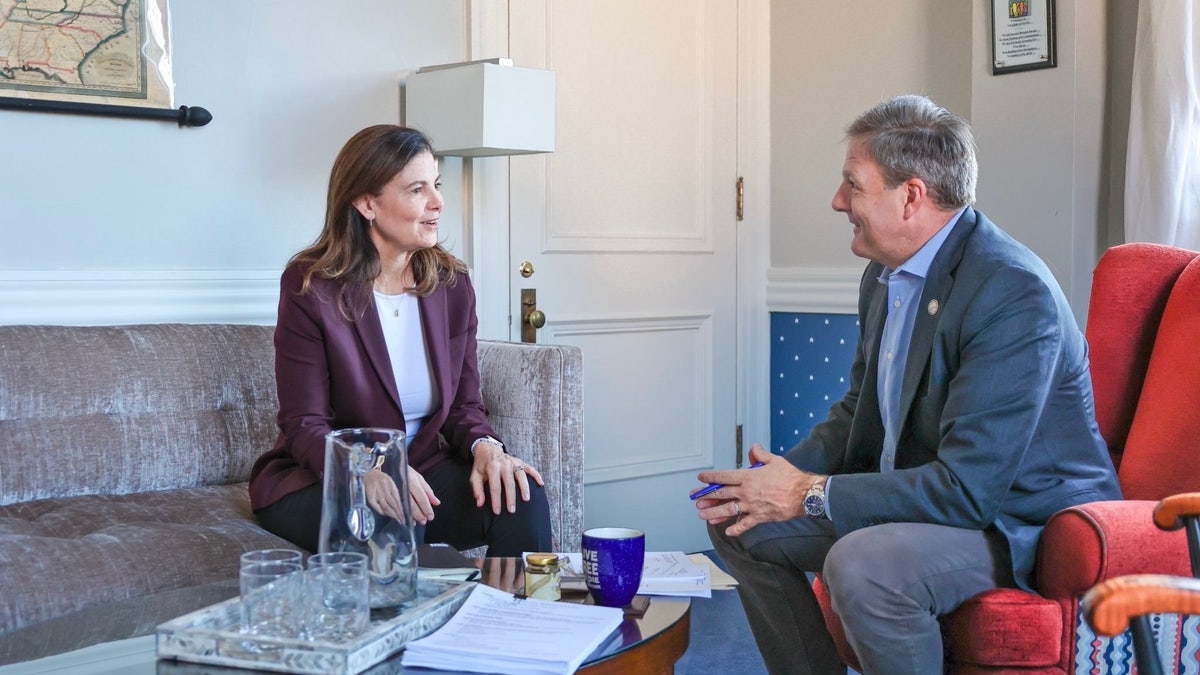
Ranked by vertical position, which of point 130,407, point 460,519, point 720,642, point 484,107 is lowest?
point 720,642

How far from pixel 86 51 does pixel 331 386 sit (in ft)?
3.32

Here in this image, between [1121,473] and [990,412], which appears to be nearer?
[990,412]

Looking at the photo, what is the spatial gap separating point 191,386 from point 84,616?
3.33 feet

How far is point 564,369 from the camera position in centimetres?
262

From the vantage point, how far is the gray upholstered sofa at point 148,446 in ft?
6.55

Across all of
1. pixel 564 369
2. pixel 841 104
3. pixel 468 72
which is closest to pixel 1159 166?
pixel 841 104

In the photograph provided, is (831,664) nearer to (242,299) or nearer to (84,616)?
(84,616)

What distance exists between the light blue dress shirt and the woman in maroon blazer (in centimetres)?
70

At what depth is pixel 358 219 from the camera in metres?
2.50

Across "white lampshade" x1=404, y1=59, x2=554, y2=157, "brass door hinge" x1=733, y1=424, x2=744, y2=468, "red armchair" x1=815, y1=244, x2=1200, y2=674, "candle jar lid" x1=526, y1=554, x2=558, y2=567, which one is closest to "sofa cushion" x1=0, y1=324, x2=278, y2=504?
"white lampshade" x1=404, y1=59, x2=554, y2=157

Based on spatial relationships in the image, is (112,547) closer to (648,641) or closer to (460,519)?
(460,519)

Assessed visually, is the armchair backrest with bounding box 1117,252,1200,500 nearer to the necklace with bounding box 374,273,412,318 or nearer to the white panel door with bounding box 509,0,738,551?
the necklace with bounding box 374,273,412,318

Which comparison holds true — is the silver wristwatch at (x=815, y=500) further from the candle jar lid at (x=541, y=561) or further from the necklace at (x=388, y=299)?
the necklace at (x=388, y=299)

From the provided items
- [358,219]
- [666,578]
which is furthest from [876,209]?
[358,219]
